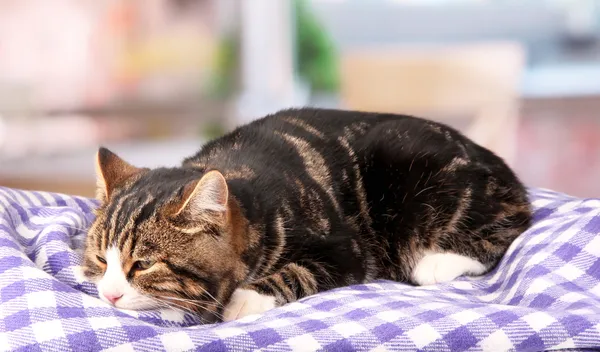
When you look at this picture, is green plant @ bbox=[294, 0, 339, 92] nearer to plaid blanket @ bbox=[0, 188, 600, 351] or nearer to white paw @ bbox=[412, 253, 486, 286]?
white paw @ bbox=[412, 253, 486, 286]

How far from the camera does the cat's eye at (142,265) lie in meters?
1.12

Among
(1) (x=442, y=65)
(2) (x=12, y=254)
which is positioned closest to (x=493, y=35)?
(1) (x=442, y=65)

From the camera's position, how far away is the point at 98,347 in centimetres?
90

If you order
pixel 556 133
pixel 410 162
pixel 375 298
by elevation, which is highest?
pixel 410 162

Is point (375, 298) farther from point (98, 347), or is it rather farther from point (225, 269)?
point (98, 347)

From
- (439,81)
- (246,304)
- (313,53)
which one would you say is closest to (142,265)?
(246,304)

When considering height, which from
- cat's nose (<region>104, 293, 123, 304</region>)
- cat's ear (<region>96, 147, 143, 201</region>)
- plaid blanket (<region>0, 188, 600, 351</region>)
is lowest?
cat's nose (<region>104, 293, 123, 304</region>)

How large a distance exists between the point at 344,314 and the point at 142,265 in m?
0.31

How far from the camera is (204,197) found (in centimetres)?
112

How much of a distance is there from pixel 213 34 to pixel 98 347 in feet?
9.05

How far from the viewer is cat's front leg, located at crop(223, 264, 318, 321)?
116cm

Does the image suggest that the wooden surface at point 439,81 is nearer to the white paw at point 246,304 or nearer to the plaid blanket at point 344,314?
the plaid blanket at point 344,314

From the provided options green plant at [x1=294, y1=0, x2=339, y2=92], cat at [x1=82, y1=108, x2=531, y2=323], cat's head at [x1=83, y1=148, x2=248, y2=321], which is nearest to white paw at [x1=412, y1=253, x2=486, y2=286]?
cat at [x1=82, y1=108, x2=531, y2=323]

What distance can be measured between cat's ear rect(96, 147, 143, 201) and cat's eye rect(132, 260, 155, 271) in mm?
175
